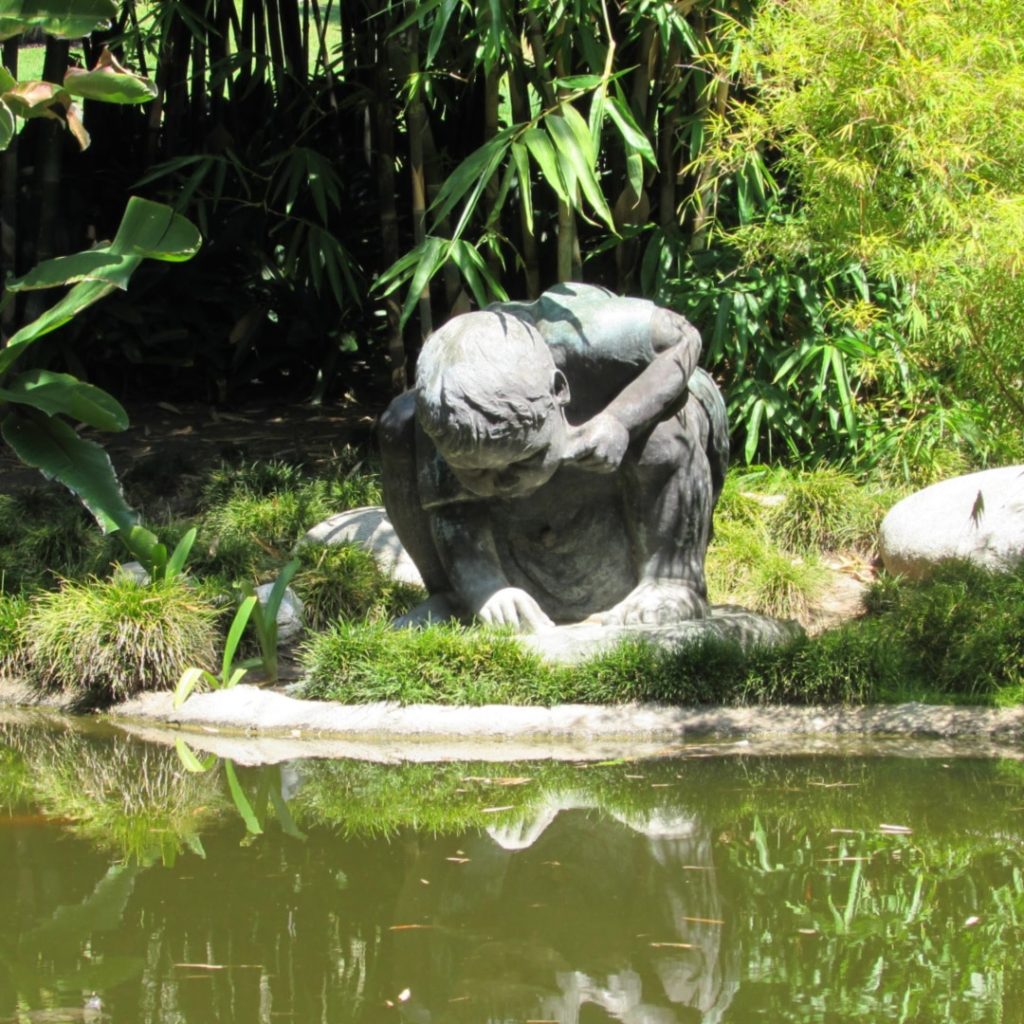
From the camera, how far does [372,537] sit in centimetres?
708

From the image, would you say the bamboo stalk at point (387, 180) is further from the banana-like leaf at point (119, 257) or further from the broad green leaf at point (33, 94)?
the broad green leaf at point (33, 94)

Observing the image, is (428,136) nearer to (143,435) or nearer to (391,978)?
(143,435)

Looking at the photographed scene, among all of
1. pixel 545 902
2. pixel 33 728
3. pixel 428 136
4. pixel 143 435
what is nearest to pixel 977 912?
pixel 545 902

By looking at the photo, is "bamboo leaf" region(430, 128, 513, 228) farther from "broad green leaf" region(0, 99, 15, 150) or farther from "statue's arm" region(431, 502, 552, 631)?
"broad green leaf" region(0, 99, 15, 150)

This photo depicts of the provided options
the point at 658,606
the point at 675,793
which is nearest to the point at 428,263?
the point at 658,606

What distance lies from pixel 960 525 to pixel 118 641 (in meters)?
3.39

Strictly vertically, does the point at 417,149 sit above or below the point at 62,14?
below

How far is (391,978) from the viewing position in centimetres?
329

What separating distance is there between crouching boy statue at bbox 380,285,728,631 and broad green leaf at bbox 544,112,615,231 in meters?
0.60

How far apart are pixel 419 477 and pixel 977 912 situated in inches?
97.0

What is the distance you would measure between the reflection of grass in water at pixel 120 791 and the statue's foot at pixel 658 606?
1.51 meters

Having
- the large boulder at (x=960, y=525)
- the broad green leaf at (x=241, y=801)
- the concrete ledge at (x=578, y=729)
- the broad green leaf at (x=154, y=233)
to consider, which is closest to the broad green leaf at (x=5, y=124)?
the broad green leaf at (x=154, y=233)

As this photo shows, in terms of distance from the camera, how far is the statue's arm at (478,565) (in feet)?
17.9

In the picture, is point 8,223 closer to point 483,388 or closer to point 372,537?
point 372,537
